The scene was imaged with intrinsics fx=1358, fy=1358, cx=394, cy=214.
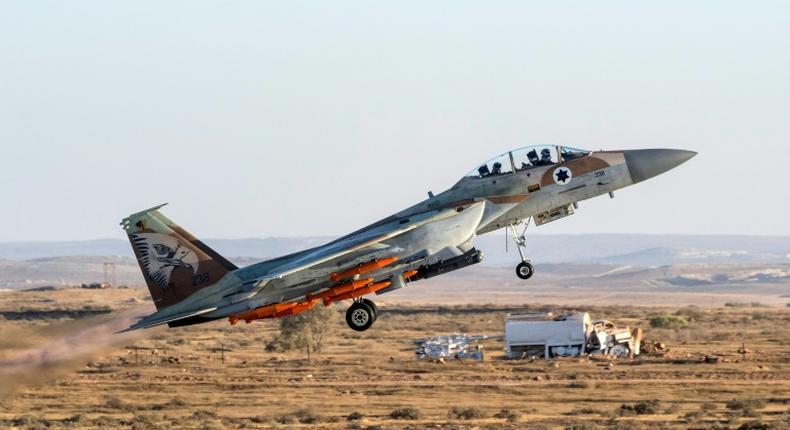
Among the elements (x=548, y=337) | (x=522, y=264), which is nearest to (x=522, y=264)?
(x=522, y=264)

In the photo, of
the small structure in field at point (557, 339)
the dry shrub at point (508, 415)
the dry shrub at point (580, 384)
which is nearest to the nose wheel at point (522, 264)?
the dry shrub at point (508, 415)

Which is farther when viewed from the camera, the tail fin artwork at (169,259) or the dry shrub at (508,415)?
the dry shrub at (508,415)

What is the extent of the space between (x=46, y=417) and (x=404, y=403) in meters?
14.9

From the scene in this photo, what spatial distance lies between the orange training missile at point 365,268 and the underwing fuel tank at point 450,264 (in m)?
0.90

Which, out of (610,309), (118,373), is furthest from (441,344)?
(610,309)

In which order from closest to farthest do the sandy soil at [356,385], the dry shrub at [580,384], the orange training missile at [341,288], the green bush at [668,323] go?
the orange training missile at [341,288] < the sandy soil at [356,385] < the dry shrub at [580,384] < the green bush at [668,323]

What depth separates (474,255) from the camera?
1443 inches

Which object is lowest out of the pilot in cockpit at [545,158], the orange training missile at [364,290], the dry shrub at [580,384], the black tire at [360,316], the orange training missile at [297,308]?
the dry shrub at [580,384]

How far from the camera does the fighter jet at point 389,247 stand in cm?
3706

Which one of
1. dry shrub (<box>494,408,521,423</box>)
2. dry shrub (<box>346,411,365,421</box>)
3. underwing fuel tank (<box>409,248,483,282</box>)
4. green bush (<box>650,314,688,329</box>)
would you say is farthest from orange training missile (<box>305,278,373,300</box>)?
green bush (<box>650,314,688,329</box>)

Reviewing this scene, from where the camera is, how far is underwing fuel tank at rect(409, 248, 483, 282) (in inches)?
1442

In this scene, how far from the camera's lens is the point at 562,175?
125ft

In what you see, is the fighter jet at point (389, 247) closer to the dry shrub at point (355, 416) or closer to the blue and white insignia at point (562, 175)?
the blue and white insignia at point (562, 175)

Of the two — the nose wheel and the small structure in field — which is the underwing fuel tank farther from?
the small structure in field
